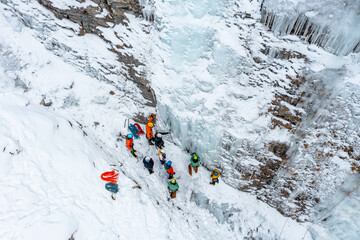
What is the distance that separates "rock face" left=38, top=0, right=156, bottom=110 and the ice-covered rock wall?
3592 mm

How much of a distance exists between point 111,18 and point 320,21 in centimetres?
539

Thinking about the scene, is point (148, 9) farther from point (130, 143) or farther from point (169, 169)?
point (169, 169)

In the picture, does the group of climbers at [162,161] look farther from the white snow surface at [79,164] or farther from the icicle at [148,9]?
the icicle at [148,9]

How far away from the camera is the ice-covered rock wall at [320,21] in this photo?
12.6ft

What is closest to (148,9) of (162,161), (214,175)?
(162,161)

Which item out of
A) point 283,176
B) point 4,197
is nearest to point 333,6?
point 283,176

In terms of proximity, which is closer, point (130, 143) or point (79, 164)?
point (79, 164)

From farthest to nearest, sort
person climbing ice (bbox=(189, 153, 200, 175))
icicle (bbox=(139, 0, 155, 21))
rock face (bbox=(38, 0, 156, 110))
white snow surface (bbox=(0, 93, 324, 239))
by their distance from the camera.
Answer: person climbing ice (bbox=(189, 153, 200, 175)), rock face (bbox=(38, 0, 156, 110)), icicle (bbox=(139, 0, 155, 21)), white snow surface (bbox=(0, 93, 324, 239))

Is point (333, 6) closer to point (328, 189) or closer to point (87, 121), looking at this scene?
point (328, 189)

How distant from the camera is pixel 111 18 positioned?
6.30 m

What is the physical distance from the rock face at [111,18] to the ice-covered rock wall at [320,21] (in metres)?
3.59

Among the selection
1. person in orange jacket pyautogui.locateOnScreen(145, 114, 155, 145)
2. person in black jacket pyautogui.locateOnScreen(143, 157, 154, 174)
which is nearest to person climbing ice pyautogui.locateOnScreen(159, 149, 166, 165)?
person in black jacket pyautogui.locateOnScreen(143, 157, 154, 174)

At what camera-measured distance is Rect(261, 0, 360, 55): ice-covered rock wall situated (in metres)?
3.86

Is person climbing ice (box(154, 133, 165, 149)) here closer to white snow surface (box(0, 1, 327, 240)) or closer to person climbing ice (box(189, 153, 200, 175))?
white snow surface (box(0, 1, 327, 240))
